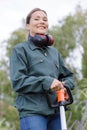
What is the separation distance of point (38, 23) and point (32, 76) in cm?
47

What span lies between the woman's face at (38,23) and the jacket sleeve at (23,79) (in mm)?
270

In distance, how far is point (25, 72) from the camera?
11.7ft

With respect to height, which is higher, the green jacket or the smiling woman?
the smiling woman

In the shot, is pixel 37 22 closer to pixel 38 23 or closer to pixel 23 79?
pixel 38 23

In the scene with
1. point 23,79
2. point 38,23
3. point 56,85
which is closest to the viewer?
point 56,85

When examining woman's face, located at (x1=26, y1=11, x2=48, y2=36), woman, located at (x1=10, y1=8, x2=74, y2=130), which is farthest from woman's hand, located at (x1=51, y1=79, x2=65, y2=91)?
woman's face, located at (x1=26, y1=11, x2=48, y2=36)

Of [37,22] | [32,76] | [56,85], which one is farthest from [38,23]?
[56,85]

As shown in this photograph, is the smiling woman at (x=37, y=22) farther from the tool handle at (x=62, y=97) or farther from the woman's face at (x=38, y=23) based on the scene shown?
the tool handle at (x=62, y=97)

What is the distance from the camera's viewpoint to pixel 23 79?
11.4 ft

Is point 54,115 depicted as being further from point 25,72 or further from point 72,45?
point 72,45

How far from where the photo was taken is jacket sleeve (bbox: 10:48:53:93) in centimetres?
345

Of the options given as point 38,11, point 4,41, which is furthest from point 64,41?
point 38,11

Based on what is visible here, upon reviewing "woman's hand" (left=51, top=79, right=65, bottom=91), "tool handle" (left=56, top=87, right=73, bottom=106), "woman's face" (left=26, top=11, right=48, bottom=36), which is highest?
"woman's face" (left=26, top=11, right=48, bottom=36)

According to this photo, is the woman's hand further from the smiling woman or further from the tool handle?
the smiling woman
